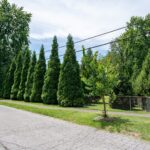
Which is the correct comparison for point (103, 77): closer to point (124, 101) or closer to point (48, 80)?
point (124, 101)

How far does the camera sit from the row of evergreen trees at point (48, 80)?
22031mm

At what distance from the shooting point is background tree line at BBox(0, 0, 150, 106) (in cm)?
1501

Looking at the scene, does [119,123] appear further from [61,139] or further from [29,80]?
[29,80]

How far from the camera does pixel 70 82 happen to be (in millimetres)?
22188

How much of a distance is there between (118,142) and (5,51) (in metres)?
37.0

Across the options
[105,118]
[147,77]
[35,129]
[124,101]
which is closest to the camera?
[35,129]

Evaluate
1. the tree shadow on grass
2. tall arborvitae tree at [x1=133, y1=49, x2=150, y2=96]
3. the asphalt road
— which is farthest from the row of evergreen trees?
the asphalt road

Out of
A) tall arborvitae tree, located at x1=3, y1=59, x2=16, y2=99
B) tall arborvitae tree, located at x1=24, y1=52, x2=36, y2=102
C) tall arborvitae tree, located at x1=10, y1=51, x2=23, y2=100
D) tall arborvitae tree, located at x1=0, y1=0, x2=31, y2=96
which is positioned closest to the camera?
tall arborvitae tree, located at x1=24, y1=52, x2=36, y2=102

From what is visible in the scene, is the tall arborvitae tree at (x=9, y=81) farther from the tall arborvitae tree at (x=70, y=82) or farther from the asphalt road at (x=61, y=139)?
the asphalt road at (x=61, y=139)

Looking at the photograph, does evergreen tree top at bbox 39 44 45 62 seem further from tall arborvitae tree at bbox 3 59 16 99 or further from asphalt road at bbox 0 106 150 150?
asphalt road at bbox 0 106 150 150

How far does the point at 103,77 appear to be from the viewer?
1449 cm

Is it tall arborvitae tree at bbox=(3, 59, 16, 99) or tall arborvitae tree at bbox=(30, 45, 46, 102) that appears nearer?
tall arborvitae tree at bbox=(30, 45, 46, 102)

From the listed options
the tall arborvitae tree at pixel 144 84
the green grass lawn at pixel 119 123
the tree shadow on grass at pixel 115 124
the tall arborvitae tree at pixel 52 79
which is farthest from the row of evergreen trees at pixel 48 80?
the tree shadow on grass at pixel 115 124

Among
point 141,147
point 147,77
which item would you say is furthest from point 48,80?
point 141,147
